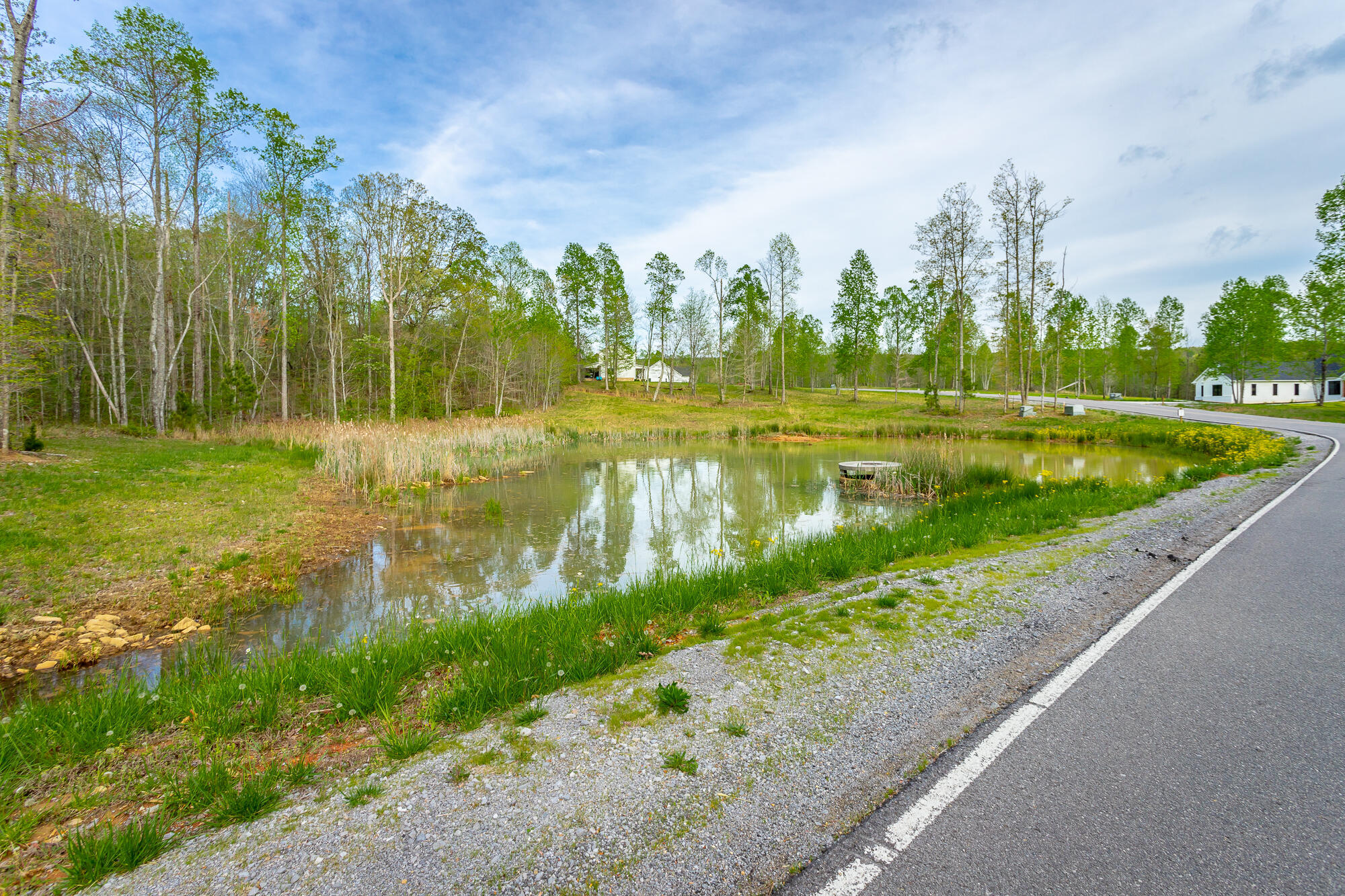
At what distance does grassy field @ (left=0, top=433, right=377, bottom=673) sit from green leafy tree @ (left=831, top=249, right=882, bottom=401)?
44276 millimetres

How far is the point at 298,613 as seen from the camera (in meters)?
7.47

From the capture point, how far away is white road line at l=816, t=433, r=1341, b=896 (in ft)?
7.68

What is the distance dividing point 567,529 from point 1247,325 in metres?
58.1

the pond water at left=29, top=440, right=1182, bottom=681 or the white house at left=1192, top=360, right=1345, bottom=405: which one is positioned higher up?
the white house at left=1192, top=360, right=1345, bottom=405

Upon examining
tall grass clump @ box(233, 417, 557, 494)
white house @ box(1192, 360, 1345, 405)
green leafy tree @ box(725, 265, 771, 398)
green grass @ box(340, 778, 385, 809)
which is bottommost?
green grass @ box(340, 778, 385, 809)

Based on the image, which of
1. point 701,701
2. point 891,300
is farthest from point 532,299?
point 701,701

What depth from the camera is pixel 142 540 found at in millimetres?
8469

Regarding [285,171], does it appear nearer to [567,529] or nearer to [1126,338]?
[567,529]

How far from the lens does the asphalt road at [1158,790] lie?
2287mm

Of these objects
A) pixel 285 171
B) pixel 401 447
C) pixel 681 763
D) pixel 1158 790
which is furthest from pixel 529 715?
pixel 285 171

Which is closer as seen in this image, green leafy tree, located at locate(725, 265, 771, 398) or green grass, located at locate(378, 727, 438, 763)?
green grass, located at locate(378, 727, 438, 763)

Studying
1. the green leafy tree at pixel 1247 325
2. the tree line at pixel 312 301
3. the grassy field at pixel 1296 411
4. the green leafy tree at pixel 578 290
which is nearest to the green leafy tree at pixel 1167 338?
the tree line at pixel 312 301

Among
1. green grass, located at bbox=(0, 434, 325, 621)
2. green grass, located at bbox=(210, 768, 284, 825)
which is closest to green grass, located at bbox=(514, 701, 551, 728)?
green grass, located at bbox=(210, 768, 284, 825)

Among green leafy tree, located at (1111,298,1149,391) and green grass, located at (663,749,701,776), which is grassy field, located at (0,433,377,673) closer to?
green grass, located at (663,749,701,776)
